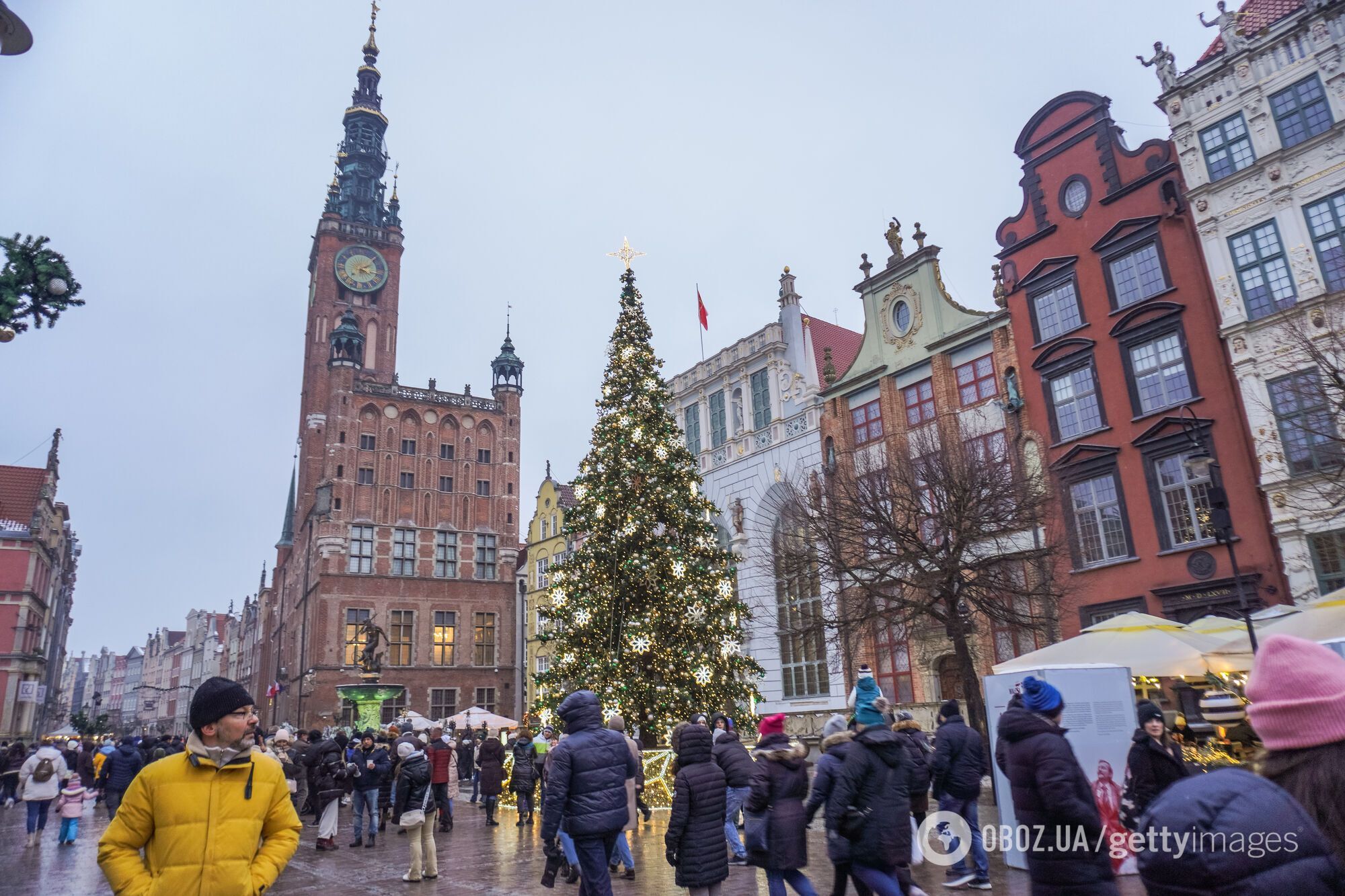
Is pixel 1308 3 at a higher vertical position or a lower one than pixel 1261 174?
higher

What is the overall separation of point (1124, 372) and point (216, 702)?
22976 mm

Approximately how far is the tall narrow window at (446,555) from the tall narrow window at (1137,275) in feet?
119

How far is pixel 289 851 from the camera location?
150 inches

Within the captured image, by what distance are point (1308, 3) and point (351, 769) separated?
26143 millimetres

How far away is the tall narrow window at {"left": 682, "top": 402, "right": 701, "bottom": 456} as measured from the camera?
35719 mm

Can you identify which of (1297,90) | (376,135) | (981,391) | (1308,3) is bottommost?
(981,391)

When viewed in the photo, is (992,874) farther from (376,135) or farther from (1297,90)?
(376,135)

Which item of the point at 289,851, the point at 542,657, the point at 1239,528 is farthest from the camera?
the point at 542,657

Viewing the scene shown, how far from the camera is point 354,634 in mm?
43906

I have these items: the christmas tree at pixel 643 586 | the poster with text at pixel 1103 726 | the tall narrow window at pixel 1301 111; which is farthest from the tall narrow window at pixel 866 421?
the poster with text at pixel 1103 726

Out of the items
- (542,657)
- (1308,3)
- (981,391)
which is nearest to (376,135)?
(542,657)

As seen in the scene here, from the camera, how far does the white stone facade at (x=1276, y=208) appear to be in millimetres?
18156

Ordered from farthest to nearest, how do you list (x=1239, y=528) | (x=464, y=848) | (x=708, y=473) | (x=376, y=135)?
(x=376, y=135), (x=708, y=473), (x=1239, y=528), (x=464, y=848)

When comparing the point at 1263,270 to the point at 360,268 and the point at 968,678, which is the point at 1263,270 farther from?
the point at 360,268
